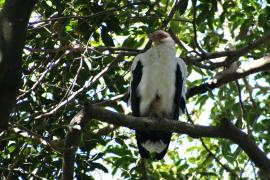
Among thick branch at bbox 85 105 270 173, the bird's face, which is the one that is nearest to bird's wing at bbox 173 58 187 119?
the bird's face

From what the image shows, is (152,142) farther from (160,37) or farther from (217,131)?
(217,131)

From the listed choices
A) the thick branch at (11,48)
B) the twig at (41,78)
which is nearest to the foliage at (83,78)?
the twig at (41,78)

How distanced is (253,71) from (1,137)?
221cm

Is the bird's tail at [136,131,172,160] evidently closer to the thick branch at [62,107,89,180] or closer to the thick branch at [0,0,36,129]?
the thick branch at [62,107,89,180]

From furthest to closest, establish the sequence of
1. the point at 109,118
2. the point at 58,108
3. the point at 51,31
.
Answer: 1. the point at 51,31
2. the point at 58,108
3. the point at 109,118

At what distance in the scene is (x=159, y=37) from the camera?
553 centimetres

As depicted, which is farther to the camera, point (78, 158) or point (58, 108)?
point (78, 158)

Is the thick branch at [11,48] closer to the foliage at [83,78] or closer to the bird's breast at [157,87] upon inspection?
the foliage at [83,78]

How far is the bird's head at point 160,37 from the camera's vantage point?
5.41 m

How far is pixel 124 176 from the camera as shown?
4.98m

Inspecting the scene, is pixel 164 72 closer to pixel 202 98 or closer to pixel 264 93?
pixel 202 98

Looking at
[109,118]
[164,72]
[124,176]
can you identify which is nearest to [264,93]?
[164,72]

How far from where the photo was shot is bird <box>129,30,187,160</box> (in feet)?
17.2

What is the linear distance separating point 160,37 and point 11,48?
3072 mm
